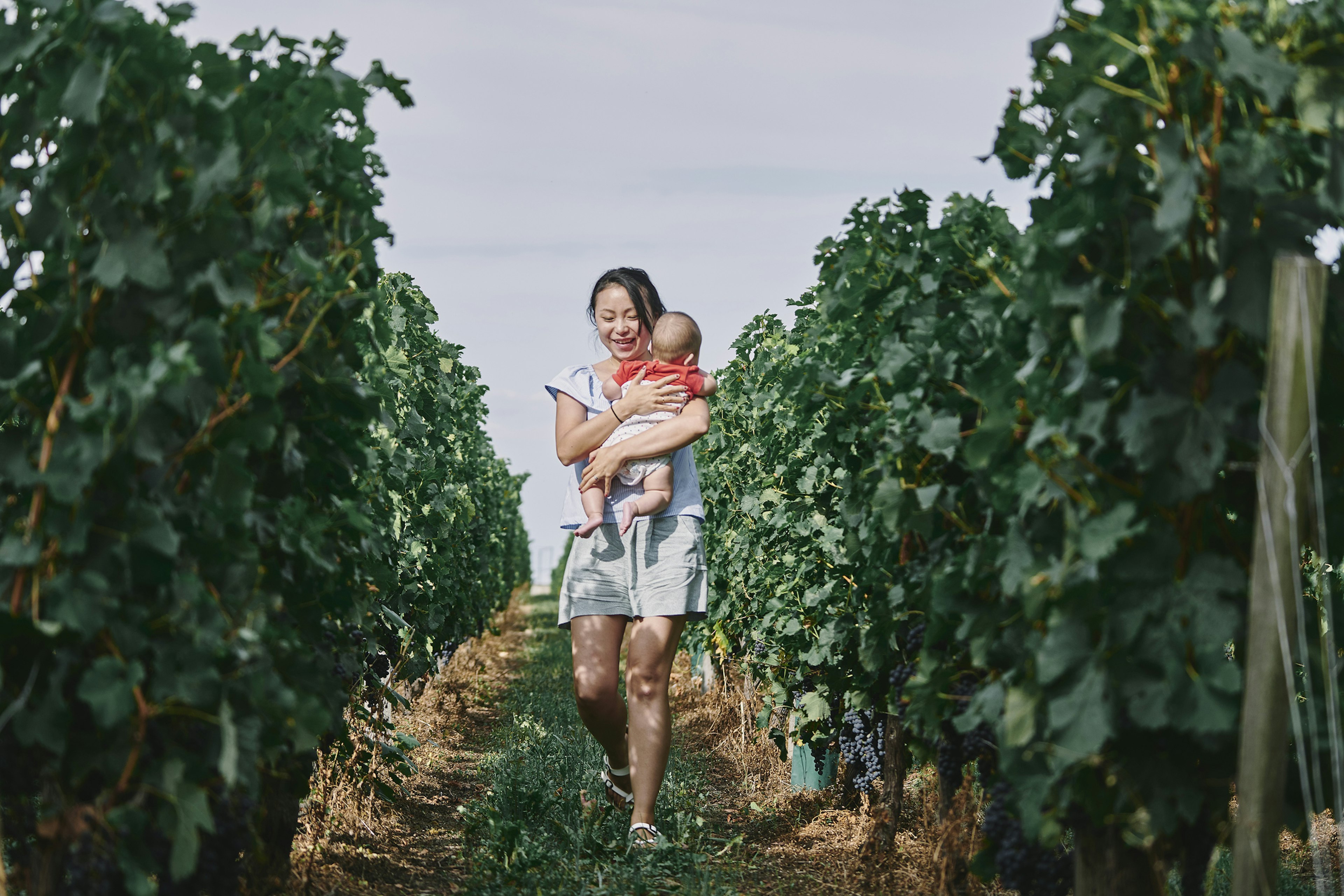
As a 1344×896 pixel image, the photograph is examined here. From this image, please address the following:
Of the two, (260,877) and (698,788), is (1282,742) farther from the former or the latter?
(698,788)

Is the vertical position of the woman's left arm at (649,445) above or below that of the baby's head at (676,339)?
below

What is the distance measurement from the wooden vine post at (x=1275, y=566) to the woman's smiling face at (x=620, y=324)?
2834 millimetres

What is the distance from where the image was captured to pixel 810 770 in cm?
606

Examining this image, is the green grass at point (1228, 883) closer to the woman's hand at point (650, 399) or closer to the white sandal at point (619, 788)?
the white sandal at point (619, 788)

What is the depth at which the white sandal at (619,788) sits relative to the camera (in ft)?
15.2

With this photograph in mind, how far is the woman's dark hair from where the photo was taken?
15.3 ft

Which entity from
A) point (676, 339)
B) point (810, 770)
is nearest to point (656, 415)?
point (676, 339)

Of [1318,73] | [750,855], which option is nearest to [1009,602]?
[1318,73]

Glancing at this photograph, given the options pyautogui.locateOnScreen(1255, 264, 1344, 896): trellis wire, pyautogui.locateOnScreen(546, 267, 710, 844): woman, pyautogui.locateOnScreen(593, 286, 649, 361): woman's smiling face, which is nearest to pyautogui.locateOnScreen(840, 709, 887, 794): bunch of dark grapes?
pyautogui.locateOnScreen(546, 267, 710, 844): woman

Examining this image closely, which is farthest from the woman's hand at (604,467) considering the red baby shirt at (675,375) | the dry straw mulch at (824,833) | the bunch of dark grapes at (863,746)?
the dry straw mulch at (824,833)

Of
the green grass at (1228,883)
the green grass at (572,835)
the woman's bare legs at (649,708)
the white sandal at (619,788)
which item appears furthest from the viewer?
the white sandal at (619,788)

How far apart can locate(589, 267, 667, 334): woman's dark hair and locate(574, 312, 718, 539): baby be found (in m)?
0.10

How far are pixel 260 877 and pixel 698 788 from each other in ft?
10.3

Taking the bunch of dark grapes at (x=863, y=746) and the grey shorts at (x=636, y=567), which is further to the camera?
the bunch of dark grapes at (x=863, y=746)
